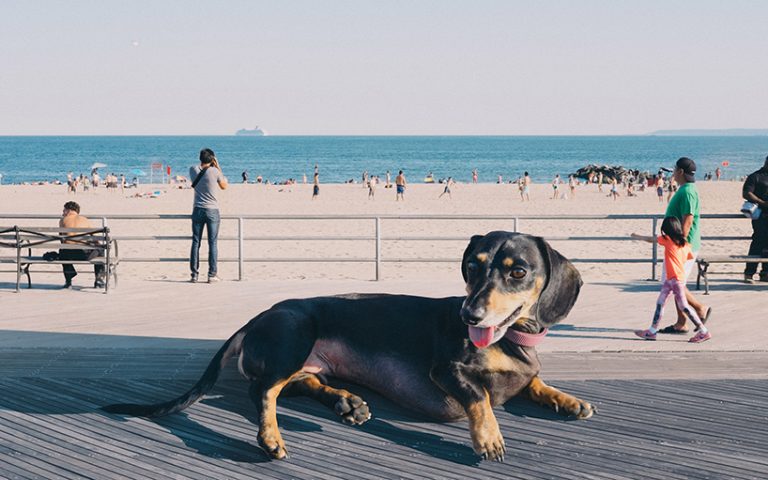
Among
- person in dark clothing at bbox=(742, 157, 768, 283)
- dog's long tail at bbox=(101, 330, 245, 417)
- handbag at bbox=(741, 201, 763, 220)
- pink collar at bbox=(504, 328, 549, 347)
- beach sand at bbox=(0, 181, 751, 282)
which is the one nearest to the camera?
pink collar at bbox=(504, 328, 549, 347)

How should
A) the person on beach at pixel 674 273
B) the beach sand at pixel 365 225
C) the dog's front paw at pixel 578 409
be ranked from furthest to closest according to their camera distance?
the beach sand at pixel 365 225 < the person on beach at pixel 674 273 < the dog's front paw at pixel 578 409

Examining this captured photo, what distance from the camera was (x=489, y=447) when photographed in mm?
4836

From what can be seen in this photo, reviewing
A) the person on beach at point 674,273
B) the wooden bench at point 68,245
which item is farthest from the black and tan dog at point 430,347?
the wooden bench at point 68,245

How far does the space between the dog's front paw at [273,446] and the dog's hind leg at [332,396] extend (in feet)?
1.89

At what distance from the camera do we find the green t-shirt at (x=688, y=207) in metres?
8.22

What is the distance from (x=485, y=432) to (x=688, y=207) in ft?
13.5

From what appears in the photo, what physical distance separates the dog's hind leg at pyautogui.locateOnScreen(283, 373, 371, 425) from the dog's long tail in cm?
40

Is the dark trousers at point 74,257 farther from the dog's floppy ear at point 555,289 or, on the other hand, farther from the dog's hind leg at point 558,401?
the dog's floppy ear at point 555,289

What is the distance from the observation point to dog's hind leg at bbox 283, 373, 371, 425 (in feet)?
17.8

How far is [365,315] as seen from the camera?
5664 mm

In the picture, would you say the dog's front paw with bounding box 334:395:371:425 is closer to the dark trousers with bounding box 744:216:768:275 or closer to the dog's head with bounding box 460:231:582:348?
the dog's head with bounding box 460:231:582:348

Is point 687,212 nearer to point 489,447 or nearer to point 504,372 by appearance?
point 504,372

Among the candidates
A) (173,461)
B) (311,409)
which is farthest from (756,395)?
(173,461)

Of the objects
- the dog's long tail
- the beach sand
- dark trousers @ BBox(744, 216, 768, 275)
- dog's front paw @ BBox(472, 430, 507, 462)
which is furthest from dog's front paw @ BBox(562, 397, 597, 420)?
dark trousers @ BBox(744, 216, 768, 275)
